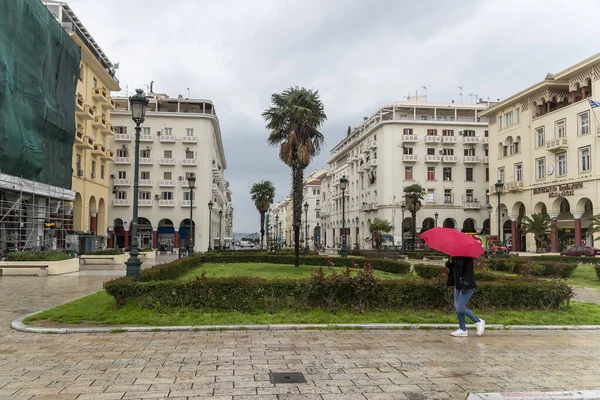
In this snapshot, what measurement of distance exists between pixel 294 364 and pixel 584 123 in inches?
1727

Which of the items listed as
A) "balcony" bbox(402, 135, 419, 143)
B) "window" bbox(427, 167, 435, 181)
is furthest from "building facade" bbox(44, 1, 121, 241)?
"window" bbox(427, 167, 435, 181)

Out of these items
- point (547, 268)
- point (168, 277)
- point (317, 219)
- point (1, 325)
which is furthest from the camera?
point (317, 219)

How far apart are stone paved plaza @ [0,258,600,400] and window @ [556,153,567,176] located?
39960 mm

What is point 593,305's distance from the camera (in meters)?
12.1

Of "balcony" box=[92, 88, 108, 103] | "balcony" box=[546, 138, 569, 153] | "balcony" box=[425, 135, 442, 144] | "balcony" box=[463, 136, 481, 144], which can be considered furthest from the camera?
"balcony" box=[463, 136, 481, 144]

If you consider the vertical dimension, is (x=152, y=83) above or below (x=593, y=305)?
above

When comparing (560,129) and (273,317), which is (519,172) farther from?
(273,317)

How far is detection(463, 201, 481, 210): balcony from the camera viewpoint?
61.9 meters

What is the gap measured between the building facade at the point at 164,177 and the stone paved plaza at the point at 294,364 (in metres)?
47.6

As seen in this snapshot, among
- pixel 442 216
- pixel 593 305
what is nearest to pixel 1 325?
pixel 593 305

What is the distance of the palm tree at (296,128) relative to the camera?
25641 mm

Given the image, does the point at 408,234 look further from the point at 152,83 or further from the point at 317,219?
the point at 317,219

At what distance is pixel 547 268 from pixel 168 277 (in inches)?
629

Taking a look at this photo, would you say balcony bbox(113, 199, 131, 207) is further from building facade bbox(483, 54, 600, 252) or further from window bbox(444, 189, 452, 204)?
window bbox(444, 189, 452, 204)
